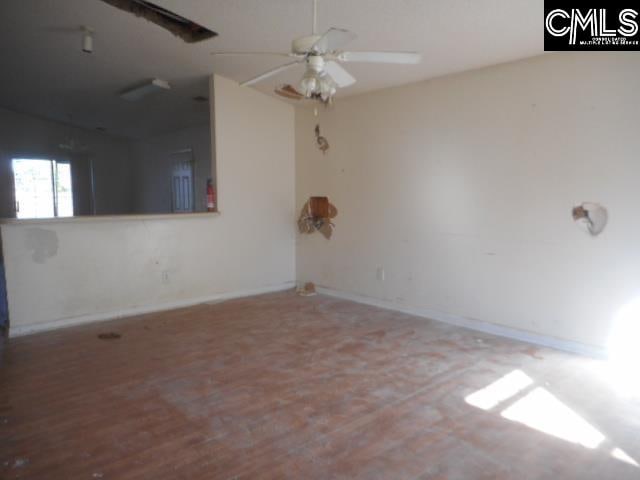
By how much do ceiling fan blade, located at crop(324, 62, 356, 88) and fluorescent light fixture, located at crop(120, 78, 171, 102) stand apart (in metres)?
3.08

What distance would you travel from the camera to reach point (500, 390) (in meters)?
2.57

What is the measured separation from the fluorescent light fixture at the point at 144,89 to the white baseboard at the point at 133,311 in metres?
2.50

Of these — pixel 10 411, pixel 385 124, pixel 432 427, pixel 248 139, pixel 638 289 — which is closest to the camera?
pixel 432 427

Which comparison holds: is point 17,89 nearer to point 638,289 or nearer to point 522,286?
point 522,286

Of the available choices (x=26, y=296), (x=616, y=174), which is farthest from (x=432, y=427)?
(x=26, y=296)

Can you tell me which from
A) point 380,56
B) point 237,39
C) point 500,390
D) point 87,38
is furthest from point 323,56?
point 87,38

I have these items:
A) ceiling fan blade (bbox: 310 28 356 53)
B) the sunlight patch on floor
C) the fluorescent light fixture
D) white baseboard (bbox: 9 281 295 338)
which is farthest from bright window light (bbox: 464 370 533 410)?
the fluorescent light fixture

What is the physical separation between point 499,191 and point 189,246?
3.18m

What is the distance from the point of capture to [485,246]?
363 cm

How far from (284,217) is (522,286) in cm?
299

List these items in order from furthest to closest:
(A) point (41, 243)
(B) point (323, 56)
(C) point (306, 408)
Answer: (A) point (41, 243), (C) point (306, 408), (B) point (323, 56)

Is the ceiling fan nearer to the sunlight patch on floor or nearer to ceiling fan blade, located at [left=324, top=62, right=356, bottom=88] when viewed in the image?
ceiling fan blade, located at [left=324, top=62, right=356, bottom=88]

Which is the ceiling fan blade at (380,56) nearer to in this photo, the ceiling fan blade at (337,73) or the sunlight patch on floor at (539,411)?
the ceiling fan blade at (337,73)

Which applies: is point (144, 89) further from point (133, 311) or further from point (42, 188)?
point (42, 188)
